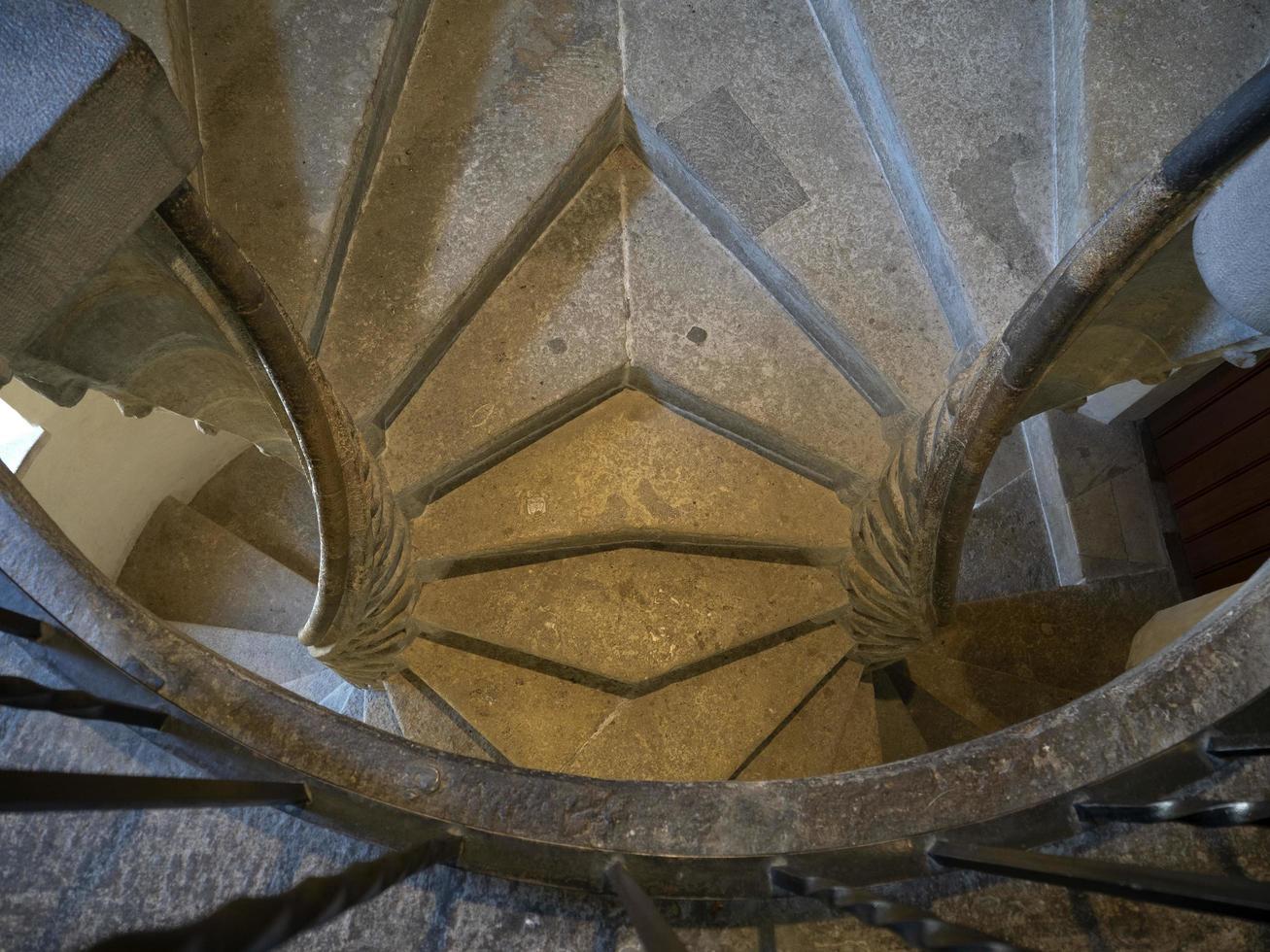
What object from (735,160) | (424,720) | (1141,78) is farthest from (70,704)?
(1141,78)

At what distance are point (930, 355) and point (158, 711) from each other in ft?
7.80

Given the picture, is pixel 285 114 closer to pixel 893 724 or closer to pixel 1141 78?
pixel 1141 78

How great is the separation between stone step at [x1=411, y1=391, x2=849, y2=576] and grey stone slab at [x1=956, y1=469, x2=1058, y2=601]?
1746 mm

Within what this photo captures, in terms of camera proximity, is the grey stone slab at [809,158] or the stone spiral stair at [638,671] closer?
the grey stone slab at [809,158]

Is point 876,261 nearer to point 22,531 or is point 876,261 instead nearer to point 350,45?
point 350,45

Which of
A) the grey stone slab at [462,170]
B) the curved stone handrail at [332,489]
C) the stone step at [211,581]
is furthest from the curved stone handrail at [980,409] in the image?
the stone step at [211,581]

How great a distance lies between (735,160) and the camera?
3055 mm

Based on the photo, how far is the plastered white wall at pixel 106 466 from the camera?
13.3 ft

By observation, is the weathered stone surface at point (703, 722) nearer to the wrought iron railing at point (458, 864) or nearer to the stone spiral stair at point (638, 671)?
the stone spiral stair at point (638, 671)

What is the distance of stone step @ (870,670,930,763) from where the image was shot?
13.8ft

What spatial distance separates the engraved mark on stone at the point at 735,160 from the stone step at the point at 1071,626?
2.21 m

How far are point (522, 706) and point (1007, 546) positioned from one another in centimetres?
266

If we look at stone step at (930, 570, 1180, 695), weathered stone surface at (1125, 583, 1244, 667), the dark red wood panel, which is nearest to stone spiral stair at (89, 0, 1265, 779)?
stone step at (930, 570, 1180, 695)

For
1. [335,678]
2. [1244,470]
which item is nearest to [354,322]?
[335,678]
